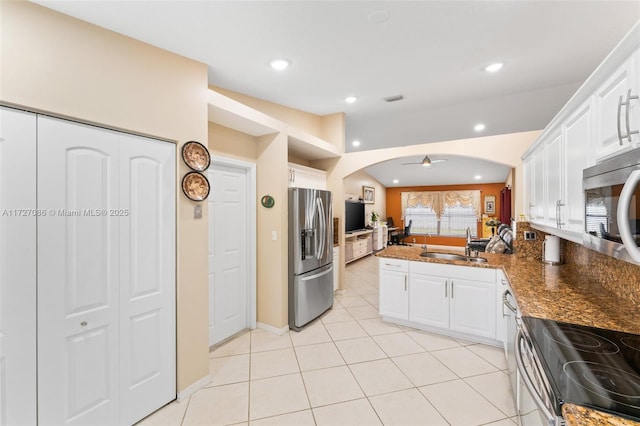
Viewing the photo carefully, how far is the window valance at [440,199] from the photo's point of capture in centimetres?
895

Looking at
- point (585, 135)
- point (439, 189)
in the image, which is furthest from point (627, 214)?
point (439, 189)

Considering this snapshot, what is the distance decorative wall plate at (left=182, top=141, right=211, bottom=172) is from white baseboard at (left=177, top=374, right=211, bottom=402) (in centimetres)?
176

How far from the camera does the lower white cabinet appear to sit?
2734 millimetres

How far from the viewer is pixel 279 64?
8.00ft

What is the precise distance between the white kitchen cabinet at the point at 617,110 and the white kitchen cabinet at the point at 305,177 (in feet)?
9.16

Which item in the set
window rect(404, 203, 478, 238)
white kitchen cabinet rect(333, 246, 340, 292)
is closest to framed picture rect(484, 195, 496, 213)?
window rect(404, 203, 478, 238)

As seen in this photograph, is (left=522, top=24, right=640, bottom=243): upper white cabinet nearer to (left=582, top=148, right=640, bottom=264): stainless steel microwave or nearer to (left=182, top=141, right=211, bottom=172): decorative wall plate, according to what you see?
(left=582, top=148, right=640, bottom=264): stainless steel microwave

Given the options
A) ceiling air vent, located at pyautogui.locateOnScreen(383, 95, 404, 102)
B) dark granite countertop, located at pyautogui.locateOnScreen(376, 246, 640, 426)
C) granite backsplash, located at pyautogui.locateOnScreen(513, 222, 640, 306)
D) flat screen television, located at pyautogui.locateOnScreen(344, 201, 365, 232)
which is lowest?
dark granite countertop, located at pyautogui.locateOnScreen(376, 246, 640, 426)

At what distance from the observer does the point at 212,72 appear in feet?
8.27

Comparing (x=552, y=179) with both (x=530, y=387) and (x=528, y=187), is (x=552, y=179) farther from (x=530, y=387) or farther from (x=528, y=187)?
(x=530, y=387)

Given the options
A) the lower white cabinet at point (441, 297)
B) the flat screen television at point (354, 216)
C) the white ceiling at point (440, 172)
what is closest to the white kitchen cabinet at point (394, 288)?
the lower white cabinet at point (441, 297)

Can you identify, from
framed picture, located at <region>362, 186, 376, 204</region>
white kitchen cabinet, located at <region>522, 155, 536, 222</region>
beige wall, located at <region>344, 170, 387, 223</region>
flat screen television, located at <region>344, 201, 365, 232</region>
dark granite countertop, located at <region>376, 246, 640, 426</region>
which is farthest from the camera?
framed picture, located at <region>362, 186, 376, 204</region>

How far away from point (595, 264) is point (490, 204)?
7.61 m

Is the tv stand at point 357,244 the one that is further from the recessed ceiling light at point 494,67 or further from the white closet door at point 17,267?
the white closet door at point 17,267
